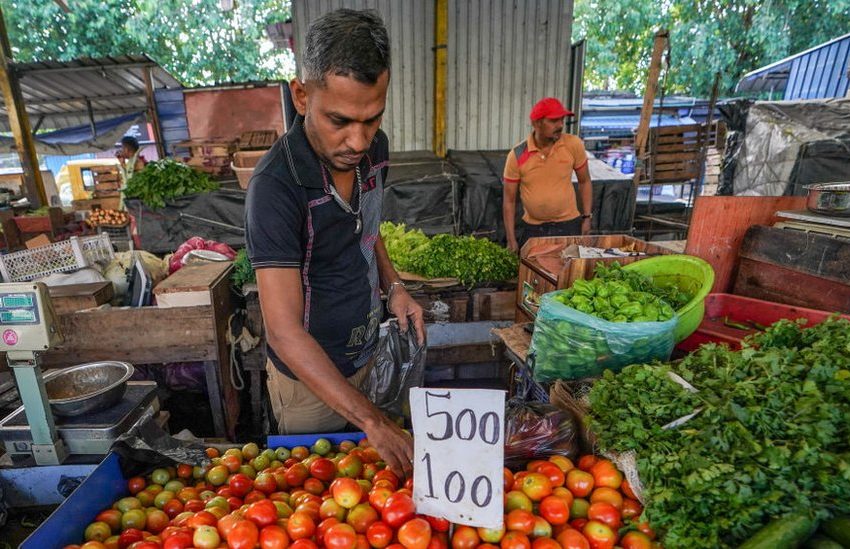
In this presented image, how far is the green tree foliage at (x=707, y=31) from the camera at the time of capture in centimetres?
1362

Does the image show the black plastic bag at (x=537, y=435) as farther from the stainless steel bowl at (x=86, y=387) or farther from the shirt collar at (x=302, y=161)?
the stainless steel bowl at (x=86, y=387)

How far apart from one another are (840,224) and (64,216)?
1263cm

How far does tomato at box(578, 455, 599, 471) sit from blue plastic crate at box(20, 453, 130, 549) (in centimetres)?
167

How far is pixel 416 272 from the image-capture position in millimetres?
4055

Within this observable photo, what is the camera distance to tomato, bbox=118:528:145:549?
1442 mm

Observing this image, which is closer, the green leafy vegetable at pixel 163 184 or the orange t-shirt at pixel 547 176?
the orange t-shirt at pixel 547 176

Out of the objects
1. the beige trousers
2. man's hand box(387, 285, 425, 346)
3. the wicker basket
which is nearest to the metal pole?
the wicker basket

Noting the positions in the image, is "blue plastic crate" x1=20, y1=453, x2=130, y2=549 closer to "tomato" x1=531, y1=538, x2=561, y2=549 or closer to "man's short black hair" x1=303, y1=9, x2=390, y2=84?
"tomato" x1=531, y1=538, x2=561, y2=549

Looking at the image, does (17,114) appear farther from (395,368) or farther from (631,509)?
(631,509)

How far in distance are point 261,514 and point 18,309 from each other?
3.93 ft

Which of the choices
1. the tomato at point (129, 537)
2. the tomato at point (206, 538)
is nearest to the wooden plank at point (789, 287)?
the tomato at point (206, 538)

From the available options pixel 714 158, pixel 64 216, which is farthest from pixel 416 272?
pixel 714 158

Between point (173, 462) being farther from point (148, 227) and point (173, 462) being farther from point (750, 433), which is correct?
point (148, 227)

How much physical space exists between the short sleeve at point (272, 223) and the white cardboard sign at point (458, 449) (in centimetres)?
68
